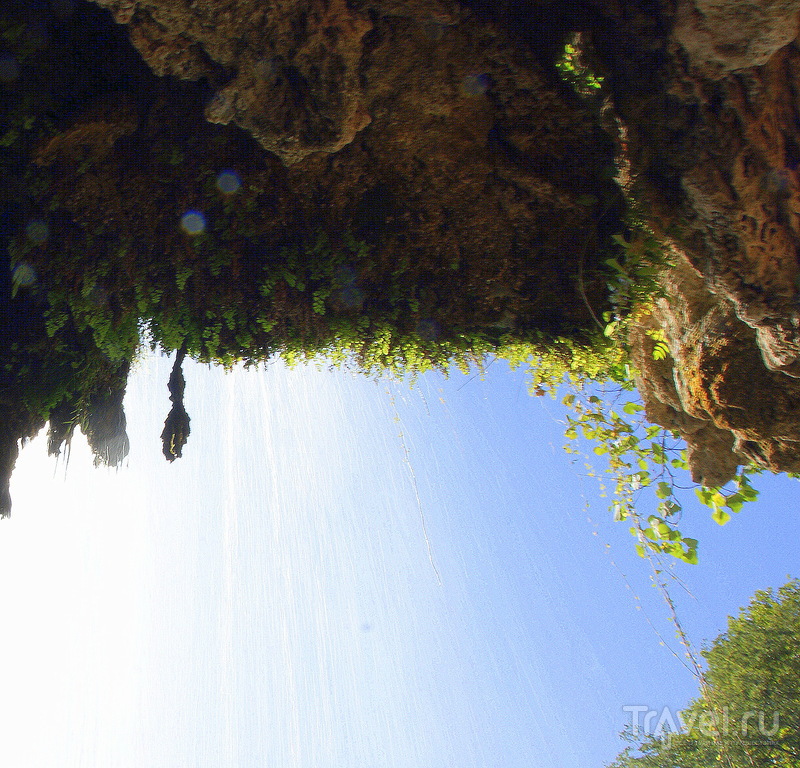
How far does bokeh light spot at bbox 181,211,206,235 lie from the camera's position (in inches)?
173

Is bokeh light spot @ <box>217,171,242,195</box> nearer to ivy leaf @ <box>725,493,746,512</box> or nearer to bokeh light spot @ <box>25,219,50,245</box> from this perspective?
bokeh light spot @ <box>25,219,50,245</box>

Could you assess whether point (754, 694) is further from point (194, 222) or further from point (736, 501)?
point (194, 222)

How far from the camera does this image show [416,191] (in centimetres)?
441

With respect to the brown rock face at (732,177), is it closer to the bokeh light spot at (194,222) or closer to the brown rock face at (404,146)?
the brown rock face at (404,146)

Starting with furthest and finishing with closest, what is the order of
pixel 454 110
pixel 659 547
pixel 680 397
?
1. pixel 659 547
2. pixel 680 397
3. pixel 454 110

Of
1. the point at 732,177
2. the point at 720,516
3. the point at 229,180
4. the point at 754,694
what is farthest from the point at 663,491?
the point at 754,694

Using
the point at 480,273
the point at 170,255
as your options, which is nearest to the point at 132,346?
the point at 170,255

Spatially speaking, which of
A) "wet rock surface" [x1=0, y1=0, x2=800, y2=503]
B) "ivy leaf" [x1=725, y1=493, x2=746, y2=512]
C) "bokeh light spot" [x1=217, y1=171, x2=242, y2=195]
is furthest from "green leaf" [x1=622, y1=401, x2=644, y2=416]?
"bokeh light spot" [x1=217, y1=171, x2=242, y2=195]

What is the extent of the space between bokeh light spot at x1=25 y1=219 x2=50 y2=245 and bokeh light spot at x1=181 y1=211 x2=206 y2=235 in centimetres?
108

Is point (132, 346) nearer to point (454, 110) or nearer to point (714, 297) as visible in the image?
point (454, 110)

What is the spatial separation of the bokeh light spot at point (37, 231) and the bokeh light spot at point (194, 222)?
1.08 m

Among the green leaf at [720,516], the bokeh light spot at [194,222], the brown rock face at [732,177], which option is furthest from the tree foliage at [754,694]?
the bokeh light spot at [194,222]

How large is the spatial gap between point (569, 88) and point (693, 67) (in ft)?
3.86

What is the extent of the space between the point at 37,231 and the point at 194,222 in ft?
4.06
